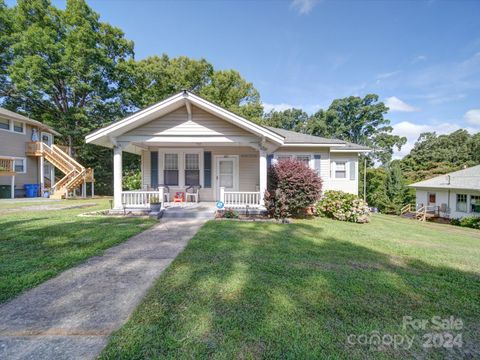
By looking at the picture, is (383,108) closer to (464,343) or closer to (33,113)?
(464,343)

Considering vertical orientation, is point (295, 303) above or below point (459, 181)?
below

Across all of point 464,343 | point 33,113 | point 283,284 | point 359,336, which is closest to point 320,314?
point 359,336

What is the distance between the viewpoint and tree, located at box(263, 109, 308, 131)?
143ft

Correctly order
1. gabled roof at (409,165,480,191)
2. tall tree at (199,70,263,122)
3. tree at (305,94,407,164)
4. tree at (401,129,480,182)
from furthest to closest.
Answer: tree at (305,94,407,164)
tree at (401,129,480,182)
tall tree at (199,70,263,122)
gabled roof at (409,165,480,191)

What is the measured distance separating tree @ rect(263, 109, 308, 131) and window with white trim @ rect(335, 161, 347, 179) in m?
31.8

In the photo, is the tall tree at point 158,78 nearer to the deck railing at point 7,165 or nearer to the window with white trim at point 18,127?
the window with white trim at point 18,127

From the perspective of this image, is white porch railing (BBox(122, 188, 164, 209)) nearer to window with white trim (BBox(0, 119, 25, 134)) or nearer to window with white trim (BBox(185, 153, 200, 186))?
window with white trim (BBox(185, 153, 200, 186))

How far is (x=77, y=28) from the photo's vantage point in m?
20.5

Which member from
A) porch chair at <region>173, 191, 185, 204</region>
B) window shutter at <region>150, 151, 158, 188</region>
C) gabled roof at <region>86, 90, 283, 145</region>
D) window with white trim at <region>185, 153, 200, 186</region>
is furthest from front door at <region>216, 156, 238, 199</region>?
gabled roof at <region>86, 90, 283, 145</region>

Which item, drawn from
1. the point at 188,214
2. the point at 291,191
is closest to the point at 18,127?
the point at 188,214

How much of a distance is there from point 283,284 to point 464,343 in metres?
1.87

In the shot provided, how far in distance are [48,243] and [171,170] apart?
6.74m

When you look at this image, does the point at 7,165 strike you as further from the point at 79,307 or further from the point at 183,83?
the point at 79,307

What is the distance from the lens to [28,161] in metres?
17.9
